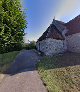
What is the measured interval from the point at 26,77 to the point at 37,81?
2.55 m

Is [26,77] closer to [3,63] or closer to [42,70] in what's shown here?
[42,70]

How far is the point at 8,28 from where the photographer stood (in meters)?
25.2

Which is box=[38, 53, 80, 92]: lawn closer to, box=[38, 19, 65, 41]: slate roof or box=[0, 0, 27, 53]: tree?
box=[0, 0, 27, 53]: tree

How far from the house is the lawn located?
8.95 m

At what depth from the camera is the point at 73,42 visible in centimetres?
4700

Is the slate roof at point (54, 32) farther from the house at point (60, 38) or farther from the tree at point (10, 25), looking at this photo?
the tree at point (10, 25)

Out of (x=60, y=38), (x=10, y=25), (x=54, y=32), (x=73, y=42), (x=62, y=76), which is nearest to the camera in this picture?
(x=10, y=25)

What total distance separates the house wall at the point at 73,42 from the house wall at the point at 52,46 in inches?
76.0

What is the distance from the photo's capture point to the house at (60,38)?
4378 cm

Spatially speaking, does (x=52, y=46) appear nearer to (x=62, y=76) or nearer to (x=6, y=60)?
(x=6, y=60)

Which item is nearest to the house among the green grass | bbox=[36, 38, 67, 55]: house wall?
bbox=[36, 38, 67, 55]: house wall

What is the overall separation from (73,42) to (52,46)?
624cm

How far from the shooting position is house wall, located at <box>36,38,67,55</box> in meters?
43.1

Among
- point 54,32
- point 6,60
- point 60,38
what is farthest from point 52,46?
point 6,60
